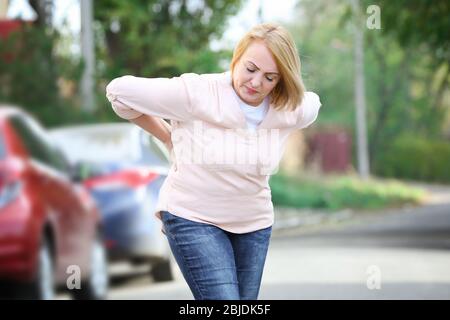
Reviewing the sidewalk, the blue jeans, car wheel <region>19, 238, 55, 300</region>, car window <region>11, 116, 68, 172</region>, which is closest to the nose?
the blue jeans

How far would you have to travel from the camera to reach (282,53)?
4.94m

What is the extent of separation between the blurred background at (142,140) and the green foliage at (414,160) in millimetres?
49

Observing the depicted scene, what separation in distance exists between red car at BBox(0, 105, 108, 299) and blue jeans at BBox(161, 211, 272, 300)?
4048 millimetres

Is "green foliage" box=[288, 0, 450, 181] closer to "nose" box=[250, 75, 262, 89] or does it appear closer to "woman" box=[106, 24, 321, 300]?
"woman" box=[106, 24, 321, 300]

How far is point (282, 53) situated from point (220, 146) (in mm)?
396

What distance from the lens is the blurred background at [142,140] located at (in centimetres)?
949

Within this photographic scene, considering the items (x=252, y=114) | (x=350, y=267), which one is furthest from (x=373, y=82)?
(x=252, y=114)

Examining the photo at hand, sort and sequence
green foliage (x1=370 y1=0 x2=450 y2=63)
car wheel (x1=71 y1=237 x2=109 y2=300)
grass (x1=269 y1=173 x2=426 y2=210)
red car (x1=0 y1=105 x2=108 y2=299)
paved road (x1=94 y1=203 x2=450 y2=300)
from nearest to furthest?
red car (x1=0 y1=105 x2=108 y2=299), car wheel (x1=71 y1=237 x2=109 y2=300), paved road (x1=94 y1=203 x2=450 y2=300), green foliage (x1=370 y1=0 x2=450 y2=63), grass (x1=269 y1=173 x2=426 y2=210)

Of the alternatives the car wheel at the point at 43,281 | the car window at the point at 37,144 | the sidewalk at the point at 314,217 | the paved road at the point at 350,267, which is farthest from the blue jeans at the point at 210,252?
the sidewalk at the point at 314,217

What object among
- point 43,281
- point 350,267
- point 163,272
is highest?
point 43,281

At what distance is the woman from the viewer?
4.95 metres

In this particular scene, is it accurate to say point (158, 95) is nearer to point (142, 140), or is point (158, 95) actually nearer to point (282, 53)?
point (282, 53)

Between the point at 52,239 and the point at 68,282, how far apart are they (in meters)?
0.78

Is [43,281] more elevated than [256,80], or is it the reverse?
[256,80]
